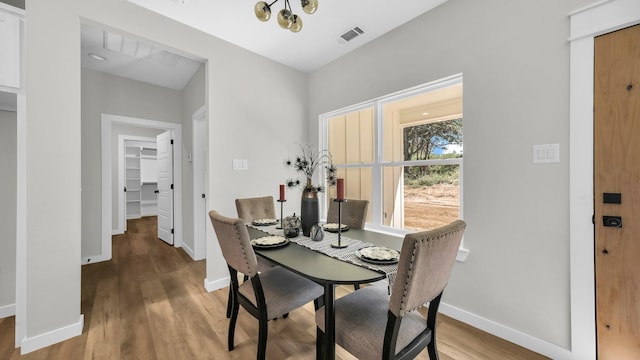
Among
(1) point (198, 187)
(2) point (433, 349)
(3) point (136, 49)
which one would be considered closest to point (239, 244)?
(2) point (433, 349)

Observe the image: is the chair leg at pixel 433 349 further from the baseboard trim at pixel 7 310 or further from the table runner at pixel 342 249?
the baseboard trim at pixel 7 310

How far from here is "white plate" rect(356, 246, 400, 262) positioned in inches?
49.4

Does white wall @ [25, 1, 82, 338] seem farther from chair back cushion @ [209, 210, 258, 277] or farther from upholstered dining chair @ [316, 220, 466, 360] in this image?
upholstered dining chair @ [316, 220, 466, 360]

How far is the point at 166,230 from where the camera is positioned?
4258 millimetres

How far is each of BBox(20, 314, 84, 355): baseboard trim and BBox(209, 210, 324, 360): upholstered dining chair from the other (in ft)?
4.03


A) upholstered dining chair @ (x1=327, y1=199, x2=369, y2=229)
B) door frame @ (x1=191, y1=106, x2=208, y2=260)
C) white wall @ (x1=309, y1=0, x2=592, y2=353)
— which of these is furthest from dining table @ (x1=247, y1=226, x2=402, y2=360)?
door frame @ (x1=191, y1=106, x2=208, y2=260)

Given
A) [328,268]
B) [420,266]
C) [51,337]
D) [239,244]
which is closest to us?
[420,266]

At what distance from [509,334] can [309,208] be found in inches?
66.4

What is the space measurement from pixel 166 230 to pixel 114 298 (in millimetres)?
2002

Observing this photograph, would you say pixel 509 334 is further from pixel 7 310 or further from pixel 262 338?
pixel 7 310

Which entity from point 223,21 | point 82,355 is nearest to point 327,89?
point 223,21

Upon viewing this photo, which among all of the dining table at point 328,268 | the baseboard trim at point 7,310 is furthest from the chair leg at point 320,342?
the baseboard trim at point 7,310

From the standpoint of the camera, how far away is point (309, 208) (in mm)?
1736

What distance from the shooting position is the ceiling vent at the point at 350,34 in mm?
2487
